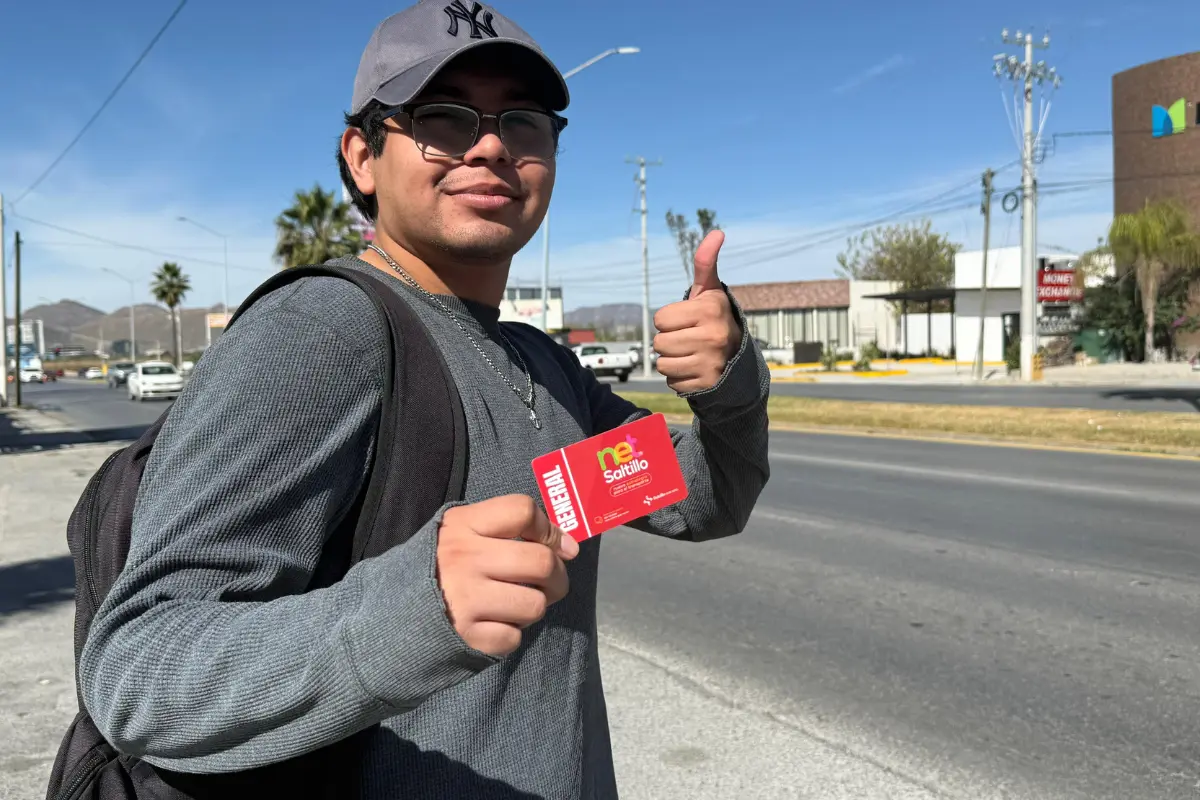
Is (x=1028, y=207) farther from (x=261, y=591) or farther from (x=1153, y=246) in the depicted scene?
(x=261, y=591)

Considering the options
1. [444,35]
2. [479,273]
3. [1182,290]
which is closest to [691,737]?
[479,273]

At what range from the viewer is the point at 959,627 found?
5141 mm

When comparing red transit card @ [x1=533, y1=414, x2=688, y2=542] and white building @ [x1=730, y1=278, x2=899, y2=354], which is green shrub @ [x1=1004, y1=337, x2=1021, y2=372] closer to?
white building @ [x1=730, y1=278, x2=899, y2=354]

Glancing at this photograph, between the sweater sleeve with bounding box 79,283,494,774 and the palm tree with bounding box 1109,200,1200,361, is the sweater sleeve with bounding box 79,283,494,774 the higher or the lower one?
the lower one

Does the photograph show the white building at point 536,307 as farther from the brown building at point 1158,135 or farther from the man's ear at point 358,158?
the man's ear at point 358,158

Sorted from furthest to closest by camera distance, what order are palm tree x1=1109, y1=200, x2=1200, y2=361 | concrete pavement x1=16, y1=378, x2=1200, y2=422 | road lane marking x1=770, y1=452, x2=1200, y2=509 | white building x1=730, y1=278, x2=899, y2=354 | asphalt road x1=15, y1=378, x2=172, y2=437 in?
white building x1=730, y1=278, x2=899, y2=354 < palm tree x1=1109, y1=200, x2=1200, y2=361 < asphalt road x1=15, y1=378, x2=172, y2=437 < concrete pavement x1=16, y1=378, x2=1200, y2=422 < road lane marking x1=770, y1=452, x2=1200, y2=509

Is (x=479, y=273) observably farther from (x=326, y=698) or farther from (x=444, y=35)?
(x=326, y=698)

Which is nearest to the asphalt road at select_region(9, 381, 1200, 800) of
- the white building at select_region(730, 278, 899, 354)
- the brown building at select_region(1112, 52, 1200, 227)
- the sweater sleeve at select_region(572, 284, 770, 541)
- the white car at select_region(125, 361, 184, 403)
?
the sweater sleeve at select_region(572, 284, 770, 541)

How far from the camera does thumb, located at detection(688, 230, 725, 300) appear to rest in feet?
4.86

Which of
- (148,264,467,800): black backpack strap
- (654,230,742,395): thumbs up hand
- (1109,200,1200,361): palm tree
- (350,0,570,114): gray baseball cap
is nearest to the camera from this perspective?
(148,264,467,800): black backpack strap

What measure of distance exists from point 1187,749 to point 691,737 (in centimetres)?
180

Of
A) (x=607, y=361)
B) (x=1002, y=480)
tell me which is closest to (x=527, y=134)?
(x=1002, y=480)

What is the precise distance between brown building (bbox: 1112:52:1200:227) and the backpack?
4082 cm

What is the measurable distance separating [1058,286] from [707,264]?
37.4 metres
